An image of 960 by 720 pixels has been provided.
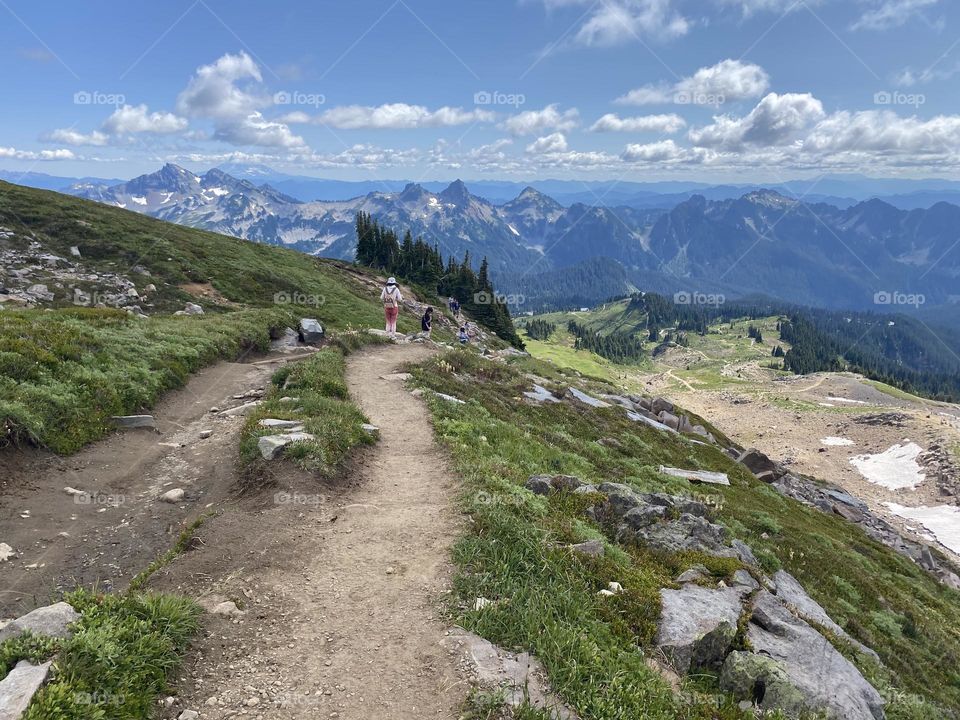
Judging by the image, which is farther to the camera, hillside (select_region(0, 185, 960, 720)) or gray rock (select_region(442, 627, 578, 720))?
hillside (select_region(0, 185, 960, 720))

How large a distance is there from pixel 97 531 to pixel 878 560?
99.5 feet

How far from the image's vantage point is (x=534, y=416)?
79.5 feet

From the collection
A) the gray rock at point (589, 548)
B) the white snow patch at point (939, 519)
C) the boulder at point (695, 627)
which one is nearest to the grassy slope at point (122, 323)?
the gray rock at point (589, 548)

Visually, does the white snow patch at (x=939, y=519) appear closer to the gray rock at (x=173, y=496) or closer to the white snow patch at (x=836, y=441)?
the white snow patch at (x=836, y=441)

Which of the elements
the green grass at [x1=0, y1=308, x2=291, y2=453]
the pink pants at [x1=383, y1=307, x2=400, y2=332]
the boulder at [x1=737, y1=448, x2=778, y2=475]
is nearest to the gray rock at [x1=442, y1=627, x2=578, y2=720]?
the green grass at [x1=0, y1=308, x2=291, y2=453]

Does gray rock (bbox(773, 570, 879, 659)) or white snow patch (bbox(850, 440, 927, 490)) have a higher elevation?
gray rock (bbox(773, 570, 879, 659))

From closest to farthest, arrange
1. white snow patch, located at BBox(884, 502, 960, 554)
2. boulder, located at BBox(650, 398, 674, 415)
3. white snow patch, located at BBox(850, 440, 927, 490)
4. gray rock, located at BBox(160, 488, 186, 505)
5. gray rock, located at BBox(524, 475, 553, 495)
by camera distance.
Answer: gray rock, located at BBox(160, 488, 186, 505)
gray rock, located at BBox(524, 475, 553, 495)
boulder, located at BBox(650, 398, 674, 415)
white snow patch, located at BBox(884, 502, 960, 554)
white snow patch, located at BBox(850, 440, 927, 490)

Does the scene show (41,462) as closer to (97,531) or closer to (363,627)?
(97,531)

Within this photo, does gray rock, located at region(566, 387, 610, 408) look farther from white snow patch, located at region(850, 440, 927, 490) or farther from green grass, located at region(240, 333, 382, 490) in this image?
white snow patch, located at region(850, 440, 927, 490)

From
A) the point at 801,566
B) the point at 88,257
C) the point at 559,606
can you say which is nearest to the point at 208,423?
the point at 559,606

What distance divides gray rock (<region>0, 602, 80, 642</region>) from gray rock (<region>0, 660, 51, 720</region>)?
405 millimetres

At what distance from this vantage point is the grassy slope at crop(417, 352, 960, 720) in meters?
7.16

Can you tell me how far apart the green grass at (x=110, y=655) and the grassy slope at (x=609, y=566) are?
3903 millimetres

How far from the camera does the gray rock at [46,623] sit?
6.09 m
